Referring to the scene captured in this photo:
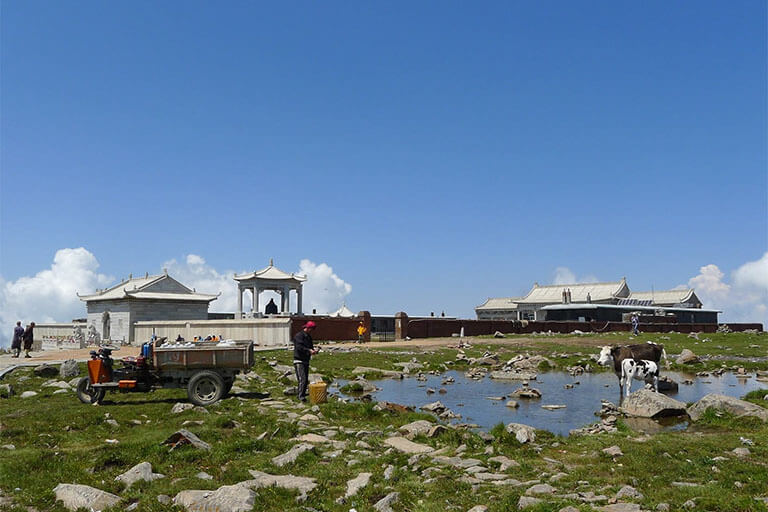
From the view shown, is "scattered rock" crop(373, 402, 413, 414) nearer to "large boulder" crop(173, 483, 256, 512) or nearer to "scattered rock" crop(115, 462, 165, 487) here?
"scattered rock" crop(115, 462, 165, 487)

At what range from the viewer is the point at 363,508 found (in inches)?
284

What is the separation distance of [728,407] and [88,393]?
53.6 feet

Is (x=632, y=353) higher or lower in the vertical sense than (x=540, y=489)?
higher

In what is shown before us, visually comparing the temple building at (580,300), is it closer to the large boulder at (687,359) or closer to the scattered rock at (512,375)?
the large boulder at (687,359)

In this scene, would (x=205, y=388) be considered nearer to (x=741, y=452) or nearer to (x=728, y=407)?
(x=741, y=452)

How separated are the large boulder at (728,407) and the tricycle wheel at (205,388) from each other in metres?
12.2

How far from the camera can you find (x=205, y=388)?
620 inches

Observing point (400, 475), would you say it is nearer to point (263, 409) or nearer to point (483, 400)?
point (263, 409)

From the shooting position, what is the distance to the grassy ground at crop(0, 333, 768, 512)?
24.7 feet

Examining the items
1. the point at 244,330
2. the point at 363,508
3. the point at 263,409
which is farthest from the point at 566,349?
the point at 363,508

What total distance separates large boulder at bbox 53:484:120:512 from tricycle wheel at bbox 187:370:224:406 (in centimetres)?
749

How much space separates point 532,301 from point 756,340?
4502cm

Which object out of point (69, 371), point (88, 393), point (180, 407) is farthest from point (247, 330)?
point (180, 407)

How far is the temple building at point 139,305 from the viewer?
45438 millimetres
